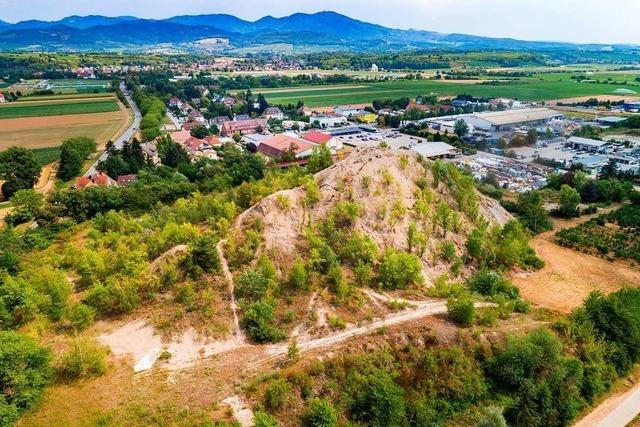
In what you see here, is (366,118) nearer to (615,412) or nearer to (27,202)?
(27,202)

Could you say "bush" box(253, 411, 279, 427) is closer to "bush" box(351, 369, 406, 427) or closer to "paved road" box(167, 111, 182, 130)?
"bush" box(351, 369, 406, 427)

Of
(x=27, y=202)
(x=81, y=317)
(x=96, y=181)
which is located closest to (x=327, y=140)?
(x=96, y=181)

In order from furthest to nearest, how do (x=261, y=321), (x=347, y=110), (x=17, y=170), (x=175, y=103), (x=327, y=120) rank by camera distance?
(x=175, y=103)
(x=347, y=110)
(x=327, y=120)
(x=17, y=170)
(x=261, y=321)

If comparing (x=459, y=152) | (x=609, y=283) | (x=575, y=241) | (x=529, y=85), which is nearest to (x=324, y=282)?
(x=609, y=283)

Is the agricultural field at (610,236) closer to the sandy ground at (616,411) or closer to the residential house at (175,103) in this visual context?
the sandy ground at (616,411)

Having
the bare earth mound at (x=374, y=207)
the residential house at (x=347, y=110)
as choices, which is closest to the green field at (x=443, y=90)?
the residential house at (x=347, y=110)

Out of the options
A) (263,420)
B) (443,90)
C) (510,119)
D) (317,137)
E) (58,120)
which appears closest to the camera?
(263,420)
